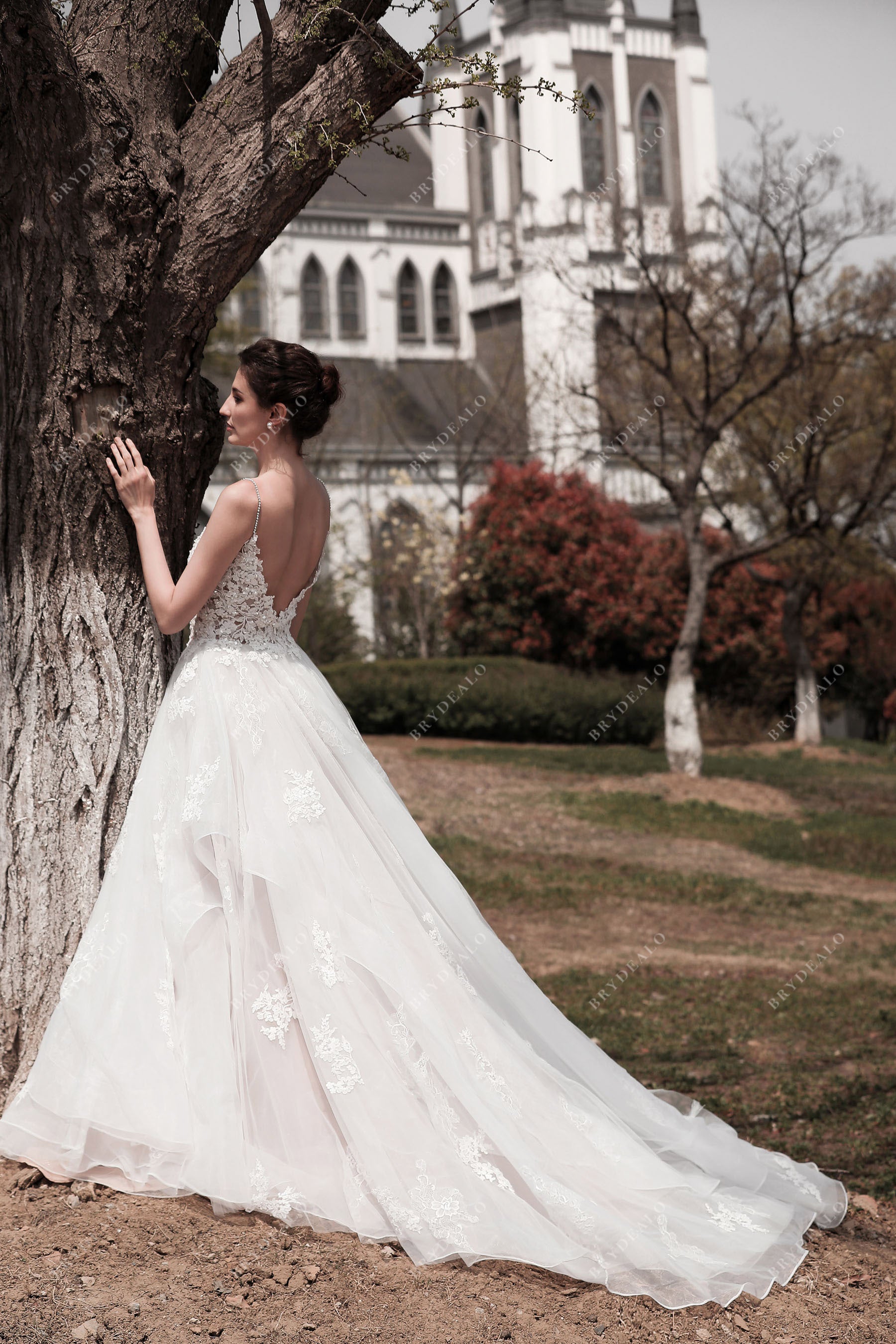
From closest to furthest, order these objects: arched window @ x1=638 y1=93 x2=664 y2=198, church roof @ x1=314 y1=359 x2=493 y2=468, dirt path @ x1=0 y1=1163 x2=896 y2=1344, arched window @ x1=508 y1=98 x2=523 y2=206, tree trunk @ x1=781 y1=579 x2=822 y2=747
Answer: dirt path @ x1=0 y1=1163 x2=896 y2=1344 → tree trunk @ x1=781 y1=579 x2=822 y2=747 → church roof @ x1=314 y1=359 x2=493 y2=468 → arched window @ x1=508 y1=98 x2=523 y2=206 → arched window @ x1=638 y1=93 x2=664 y2=198

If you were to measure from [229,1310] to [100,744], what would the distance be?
1569mm

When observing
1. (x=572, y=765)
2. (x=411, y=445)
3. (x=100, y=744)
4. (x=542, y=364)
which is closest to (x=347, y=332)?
(x=411, y=445)

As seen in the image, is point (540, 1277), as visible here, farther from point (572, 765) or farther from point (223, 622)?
point (572, 765)

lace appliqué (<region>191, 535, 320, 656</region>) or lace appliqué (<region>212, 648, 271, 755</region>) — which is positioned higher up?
lace appliqué (<region>191, 535, 320, 656</region>)

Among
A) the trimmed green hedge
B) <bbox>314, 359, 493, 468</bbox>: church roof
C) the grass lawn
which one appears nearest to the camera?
the grass lawn

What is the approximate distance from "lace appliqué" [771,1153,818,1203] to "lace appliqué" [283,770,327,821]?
1.79 m

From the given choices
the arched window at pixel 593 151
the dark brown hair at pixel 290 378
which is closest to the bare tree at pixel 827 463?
the dark brown hair at pixel 290 378

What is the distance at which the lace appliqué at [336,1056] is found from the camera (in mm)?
3012

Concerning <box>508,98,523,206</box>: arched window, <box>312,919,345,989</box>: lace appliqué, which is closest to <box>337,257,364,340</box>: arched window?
<box>508,98,523,206</box>: arched window

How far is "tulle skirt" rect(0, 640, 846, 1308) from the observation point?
115 inches

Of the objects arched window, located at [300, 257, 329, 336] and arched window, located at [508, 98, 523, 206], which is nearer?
arched window, located at [508, 98, 523, 206]

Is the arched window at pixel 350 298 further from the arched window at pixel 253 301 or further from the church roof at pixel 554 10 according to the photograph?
the church roof at pixel 554 10

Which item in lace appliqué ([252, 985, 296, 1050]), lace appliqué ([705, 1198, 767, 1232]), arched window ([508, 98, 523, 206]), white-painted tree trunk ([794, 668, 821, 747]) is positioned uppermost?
arched window ([508, 98, 523, 206])

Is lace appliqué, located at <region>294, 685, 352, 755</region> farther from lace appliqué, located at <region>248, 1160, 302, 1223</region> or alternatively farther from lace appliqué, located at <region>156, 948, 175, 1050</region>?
lace appliqué, located at <region>248, 1160, 302, 1223</region>
